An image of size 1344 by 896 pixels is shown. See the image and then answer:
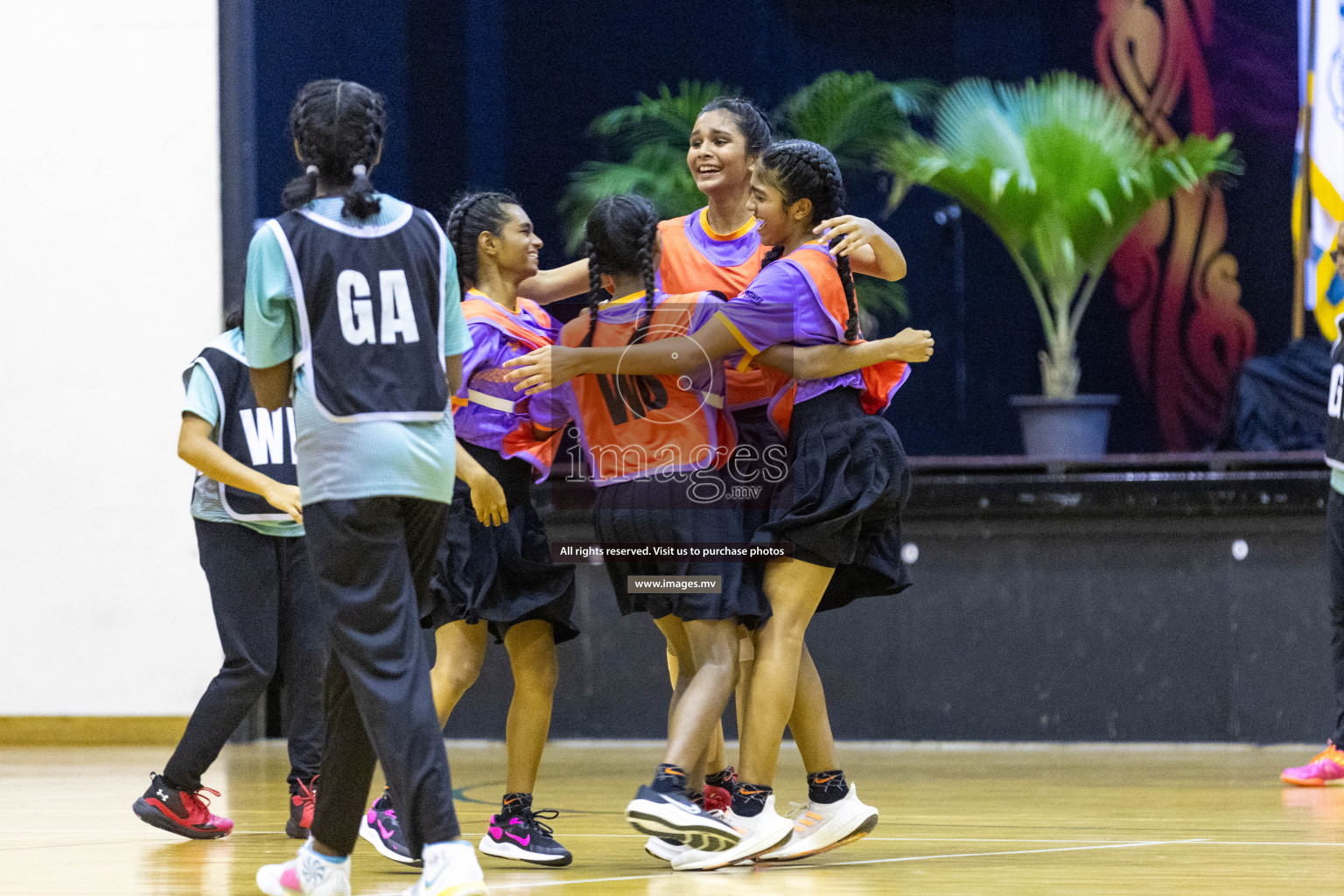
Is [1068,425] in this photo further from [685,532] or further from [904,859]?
[685,532]

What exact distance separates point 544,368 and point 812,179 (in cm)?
71

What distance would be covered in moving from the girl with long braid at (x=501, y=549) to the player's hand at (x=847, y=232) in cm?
69

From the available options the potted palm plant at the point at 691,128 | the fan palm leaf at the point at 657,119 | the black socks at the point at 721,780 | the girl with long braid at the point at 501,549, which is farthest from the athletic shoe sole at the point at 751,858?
the fan palm leaf at the point at 657,119

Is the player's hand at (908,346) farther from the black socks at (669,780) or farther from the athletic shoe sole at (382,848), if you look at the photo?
the athletic shoe sole at (382,848)

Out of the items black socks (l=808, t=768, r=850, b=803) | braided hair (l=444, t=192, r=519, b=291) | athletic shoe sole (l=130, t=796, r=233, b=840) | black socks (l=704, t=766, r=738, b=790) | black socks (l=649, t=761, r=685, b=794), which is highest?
braided hair (l=444, t=192, r=519, b=291)

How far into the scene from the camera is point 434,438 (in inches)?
107

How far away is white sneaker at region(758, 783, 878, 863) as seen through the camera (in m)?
3.34

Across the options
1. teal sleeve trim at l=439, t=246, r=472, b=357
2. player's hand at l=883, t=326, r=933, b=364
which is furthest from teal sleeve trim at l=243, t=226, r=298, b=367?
player's hand at l=883, t=326, r=933, b=364

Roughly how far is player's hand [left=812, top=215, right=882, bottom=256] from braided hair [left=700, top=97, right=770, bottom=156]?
1.83ft

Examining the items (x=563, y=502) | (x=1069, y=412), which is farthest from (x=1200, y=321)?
(x=563, y=502)

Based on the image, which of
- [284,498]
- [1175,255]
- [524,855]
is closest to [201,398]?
[284,498]

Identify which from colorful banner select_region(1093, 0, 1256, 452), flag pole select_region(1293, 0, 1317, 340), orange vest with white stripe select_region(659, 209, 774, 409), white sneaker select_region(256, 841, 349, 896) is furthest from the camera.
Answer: colorful banner select_region(1093, 0, 1256, 452)

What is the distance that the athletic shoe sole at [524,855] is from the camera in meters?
3.31

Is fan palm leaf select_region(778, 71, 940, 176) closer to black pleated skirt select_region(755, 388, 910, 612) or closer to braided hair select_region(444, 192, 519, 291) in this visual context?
braided hair select_region(444, 192, 519, 291)
